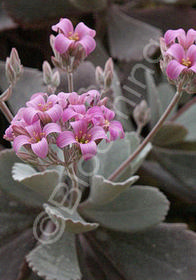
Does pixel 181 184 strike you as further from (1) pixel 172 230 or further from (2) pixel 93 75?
(2) pixel 93 75

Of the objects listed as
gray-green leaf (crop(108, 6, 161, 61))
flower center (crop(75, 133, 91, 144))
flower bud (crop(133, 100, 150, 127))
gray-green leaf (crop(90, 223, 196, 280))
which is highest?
flower center (crop(75, 133, 91, 144))

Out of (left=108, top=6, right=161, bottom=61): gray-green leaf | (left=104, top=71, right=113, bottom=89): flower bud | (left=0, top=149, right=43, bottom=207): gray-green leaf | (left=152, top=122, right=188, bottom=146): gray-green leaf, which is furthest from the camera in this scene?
(left=108, top=6, right=161, bottom=61): gray-green leaf

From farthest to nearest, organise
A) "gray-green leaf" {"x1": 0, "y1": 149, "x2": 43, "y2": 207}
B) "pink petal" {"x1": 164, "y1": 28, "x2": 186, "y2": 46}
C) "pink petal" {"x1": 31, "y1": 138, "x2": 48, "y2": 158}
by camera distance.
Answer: "gray-green leaf" {"x1": 0, "y1": 149, "x2": 43, "y2": 207}, "pink petal" {"x1": 164, "y1": 28, "x2": 186, "y2": 46}, "pink petal" {"x1": 31, "y1": 138, "x2": 48, "y2": 158}

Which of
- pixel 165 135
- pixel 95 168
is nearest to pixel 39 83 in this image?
pixel 95 168

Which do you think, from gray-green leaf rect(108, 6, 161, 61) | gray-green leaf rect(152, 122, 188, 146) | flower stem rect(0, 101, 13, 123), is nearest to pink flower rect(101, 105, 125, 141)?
flower stem rect(0, 101, 13, 123)

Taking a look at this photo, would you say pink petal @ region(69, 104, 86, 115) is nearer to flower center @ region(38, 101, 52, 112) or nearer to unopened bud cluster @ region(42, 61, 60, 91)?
flower center @ region(38, 101, 52, 112)

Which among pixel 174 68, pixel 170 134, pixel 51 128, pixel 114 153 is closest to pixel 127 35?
pixel 170 134

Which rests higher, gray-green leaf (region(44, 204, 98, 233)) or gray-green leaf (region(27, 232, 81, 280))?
gray-green leaf (region(44, 204, 98, 233))

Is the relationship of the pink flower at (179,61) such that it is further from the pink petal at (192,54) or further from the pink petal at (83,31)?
the pink petal at (83,31)
